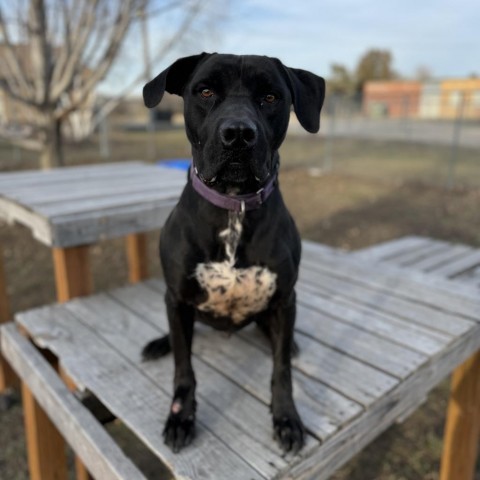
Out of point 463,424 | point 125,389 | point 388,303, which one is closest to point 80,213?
point 125,389

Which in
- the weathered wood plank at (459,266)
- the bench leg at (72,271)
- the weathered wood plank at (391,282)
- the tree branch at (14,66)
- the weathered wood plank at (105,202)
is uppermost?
the tree branch at (14,66)

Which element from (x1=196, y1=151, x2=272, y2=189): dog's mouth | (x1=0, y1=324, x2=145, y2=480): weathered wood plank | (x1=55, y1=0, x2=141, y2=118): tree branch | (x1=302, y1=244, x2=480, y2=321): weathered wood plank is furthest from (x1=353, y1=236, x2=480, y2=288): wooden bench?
(x1=55, y1=0, x2=141, y2=118): tree branch

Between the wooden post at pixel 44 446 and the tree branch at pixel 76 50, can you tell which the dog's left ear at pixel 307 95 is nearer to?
the wooden post at pixel 44 446

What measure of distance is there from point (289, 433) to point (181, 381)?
410 millimetres

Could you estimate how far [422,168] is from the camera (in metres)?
11.8

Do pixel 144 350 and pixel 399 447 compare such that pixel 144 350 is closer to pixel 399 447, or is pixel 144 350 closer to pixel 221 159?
pixel 221 159

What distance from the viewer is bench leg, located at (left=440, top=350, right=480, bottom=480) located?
8.13ft

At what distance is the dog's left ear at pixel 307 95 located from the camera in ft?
5.29

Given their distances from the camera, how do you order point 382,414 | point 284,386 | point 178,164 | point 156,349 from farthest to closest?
point 178,164 → point 156,349 → point 382,414 → point 284,386

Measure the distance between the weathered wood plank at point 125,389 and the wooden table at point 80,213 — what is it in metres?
0.28

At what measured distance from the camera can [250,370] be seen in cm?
201

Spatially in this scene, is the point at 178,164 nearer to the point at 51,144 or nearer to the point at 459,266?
the point at 51,144

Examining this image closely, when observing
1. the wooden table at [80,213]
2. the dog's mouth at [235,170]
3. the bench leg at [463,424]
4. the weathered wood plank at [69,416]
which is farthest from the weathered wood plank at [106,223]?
the bench leg at [463,424]

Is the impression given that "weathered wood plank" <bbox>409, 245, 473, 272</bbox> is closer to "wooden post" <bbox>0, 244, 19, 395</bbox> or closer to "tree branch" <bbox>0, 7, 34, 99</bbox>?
"wooden post" <bbox>0, 244, 19, 395</bbox>
